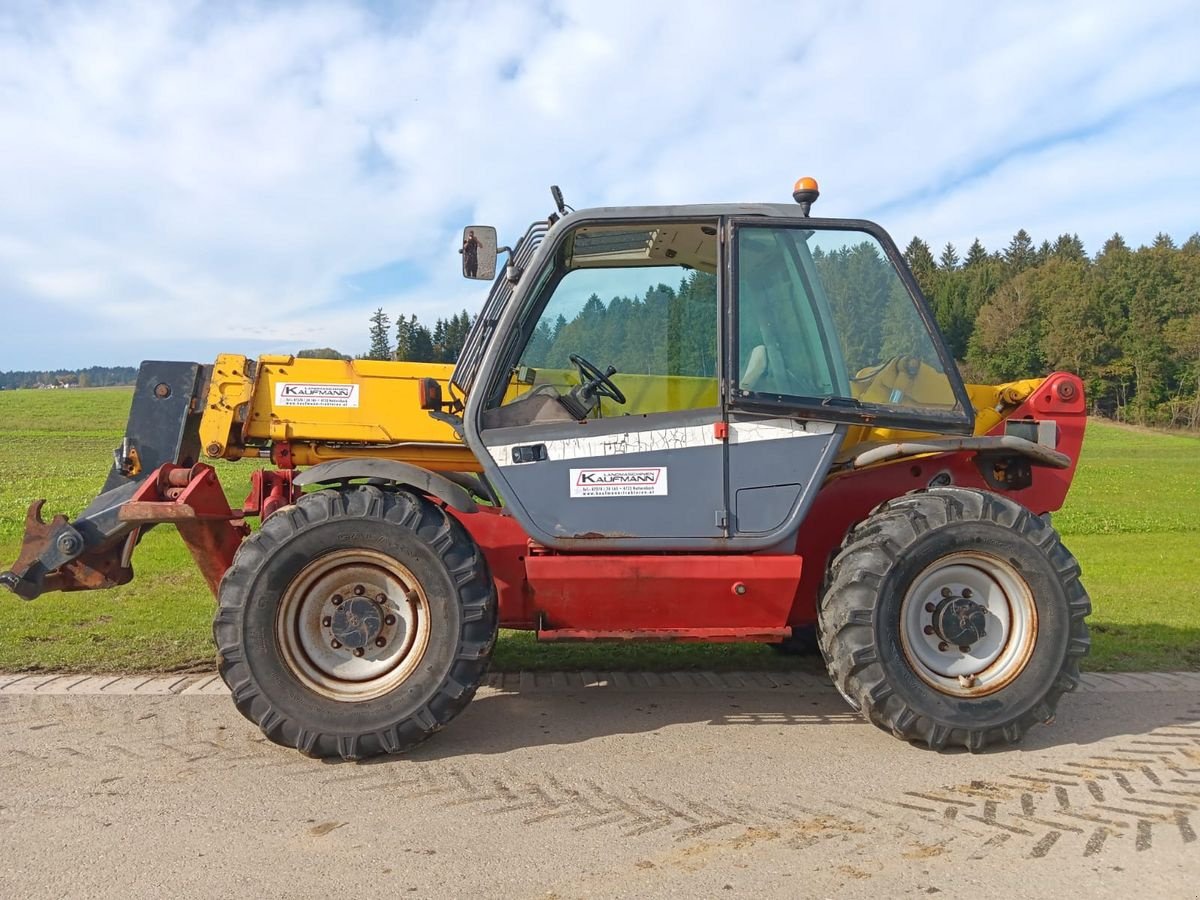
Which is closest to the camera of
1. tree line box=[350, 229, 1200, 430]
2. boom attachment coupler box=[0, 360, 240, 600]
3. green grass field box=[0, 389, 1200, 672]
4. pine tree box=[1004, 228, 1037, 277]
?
boom attachment coupler box=[0, 360, 240, 600]

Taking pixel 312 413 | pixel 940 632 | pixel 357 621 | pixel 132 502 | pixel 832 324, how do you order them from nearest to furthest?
1. pixel 357 621
2. pixel 940 632
3. pixel 132 502
4. pixel 832 324
5. pixel 312 413

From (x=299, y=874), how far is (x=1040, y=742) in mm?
3561

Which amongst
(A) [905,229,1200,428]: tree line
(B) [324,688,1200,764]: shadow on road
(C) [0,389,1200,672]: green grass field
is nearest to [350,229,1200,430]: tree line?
(A) [905,229,1200,428]: tree line

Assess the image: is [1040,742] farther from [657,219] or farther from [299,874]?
[299,874]

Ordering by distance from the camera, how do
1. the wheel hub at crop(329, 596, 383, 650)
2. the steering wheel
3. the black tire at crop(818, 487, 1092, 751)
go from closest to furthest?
the black tire at crop(818, 487, 1092, 751)
the wheel hub at crop(329, 596, 383, 650)
the steering wheel

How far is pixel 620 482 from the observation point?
4.73 m

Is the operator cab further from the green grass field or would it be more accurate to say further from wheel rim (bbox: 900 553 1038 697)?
the green grass field

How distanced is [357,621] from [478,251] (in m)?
2.09

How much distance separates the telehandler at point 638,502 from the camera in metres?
4.54

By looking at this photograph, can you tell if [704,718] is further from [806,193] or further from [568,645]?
[806,193]

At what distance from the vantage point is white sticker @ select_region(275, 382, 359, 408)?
16.8 feet

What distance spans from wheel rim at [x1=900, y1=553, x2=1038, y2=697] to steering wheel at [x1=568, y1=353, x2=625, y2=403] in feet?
5.92

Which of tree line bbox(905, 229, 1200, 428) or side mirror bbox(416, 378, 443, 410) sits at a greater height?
tree line bbox(905, 229, 1200, 428)

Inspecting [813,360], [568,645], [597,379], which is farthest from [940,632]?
[568,645]
